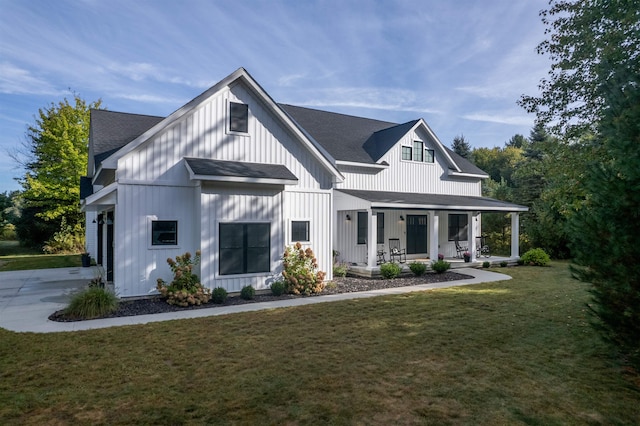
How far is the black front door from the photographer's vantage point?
19.0 m

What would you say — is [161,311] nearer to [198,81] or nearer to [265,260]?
[265,260]

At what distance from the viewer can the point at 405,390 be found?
4691mm

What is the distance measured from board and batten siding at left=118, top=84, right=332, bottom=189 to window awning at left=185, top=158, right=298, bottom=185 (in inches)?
13.1

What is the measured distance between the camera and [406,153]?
19.0 meters

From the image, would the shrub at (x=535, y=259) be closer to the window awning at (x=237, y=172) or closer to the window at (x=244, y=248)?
the window awning at (x=237, y=172)

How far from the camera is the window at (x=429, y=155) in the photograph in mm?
19636

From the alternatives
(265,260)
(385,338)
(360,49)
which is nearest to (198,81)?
(360,49)

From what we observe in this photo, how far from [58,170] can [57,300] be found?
19137mm

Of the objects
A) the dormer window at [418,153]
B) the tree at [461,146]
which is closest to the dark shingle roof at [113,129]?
the dormer window at [418,153]

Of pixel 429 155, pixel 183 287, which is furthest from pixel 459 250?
pixel 183 287

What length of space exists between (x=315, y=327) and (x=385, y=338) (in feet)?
5.02

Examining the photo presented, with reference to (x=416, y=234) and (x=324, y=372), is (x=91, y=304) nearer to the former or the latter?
(x=324, y=372)

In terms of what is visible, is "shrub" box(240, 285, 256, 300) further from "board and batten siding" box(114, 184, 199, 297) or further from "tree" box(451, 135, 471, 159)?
"tree" box(451, 135, 471, 159)

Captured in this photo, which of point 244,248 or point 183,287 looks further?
point 244,248
